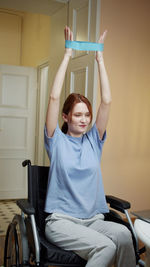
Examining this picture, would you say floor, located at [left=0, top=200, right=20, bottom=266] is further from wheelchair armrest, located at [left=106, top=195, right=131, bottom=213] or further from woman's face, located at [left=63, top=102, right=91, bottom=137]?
woman's face, located at [left=63, top=102, right=91, bottom=137]

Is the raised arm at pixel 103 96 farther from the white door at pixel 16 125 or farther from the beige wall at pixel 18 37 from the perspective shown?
the beige wall at pixel 18 37

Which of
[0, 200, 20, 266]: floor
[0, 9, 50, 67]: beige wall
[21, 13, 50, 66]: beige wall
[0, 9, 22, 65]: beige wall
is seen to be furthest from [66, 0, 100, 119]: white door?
[0, 9, 22, 65]: beige wall

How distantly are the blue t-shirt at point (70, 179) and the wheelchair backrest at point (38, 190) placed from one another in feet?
0.83

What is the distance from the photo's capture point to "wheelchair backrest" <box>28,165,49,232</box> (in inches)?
83.8

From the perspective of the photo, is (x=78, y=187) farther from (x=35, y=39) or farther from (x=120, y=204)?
(x=35, y=39)

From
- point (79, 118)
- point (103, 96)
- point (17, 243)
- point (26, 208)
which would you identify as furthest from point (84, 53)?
point (17, 243)

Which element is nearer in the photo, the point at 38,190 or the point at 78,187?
the point at 78,187

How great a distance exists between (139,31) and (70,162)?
2266 mm

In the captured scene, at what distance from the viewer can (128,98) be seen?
3.65 metres

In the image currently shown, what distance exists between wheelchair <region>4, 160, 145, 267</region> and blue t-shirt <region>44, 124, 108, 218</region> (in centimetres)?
16

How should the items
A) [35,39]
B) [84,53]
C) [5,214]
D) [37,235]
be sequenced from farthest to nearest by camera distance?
[35,39], [5,214], [84,53], [37,235]

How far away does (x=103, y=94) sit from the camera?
80.0 inches

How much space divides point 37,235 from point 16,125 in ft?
10.9

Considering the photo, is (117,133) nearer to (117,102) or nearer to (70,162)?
(117,102)
